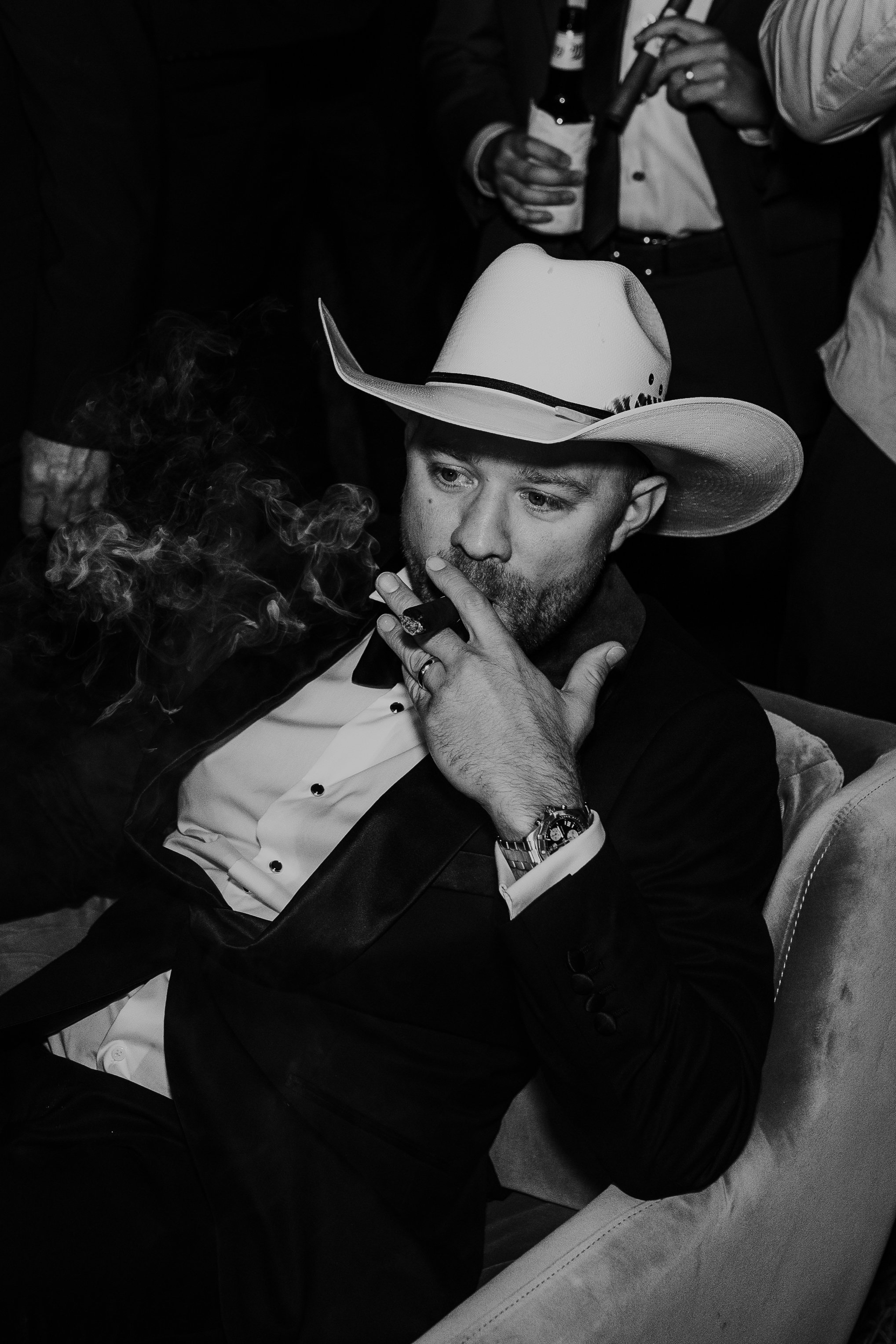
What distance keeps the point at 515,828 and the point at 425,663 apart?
270 mm

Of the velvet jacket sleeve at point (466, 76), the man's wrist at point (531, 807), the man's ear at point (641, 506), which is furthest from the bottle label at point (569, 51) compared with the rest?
the man's wrist at point (531, 807)

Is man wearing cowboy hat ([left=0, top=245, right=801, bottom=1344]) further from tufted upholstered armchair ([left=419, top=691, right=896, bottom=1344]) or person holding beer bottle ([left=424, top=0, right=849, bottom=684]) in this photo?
person holding beer bottle ([left=424, top=0, right=849, bottom=684])

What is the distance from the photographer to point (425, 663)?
1.69 metres

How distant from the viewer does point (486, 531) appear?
1.95 m

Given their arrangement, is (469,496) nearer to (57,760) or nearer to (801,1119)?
(57,760)

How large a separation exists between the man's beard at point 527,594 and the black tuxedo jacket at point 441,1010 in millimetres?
140

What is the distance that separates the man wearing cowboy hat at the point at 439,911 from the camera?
1584 millimetres

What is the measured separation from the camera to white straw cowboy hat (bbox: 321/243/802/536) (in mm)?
1896

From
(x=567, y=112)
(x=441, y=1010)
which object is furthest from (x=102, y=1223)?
(x=567, y=112)

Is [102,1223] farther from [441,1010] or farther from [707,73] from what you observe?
[707,73]

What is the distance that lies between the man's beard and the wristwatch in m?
0.46

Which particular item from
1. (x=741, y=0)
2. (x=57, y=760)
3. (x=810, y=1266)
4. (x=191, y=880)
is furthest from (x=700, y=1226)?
(x=741, y=0)

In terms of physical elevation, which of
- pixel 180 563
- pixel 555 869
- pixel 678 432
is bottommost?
pixel 180 563

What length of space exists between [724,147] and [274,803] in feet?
6.36
